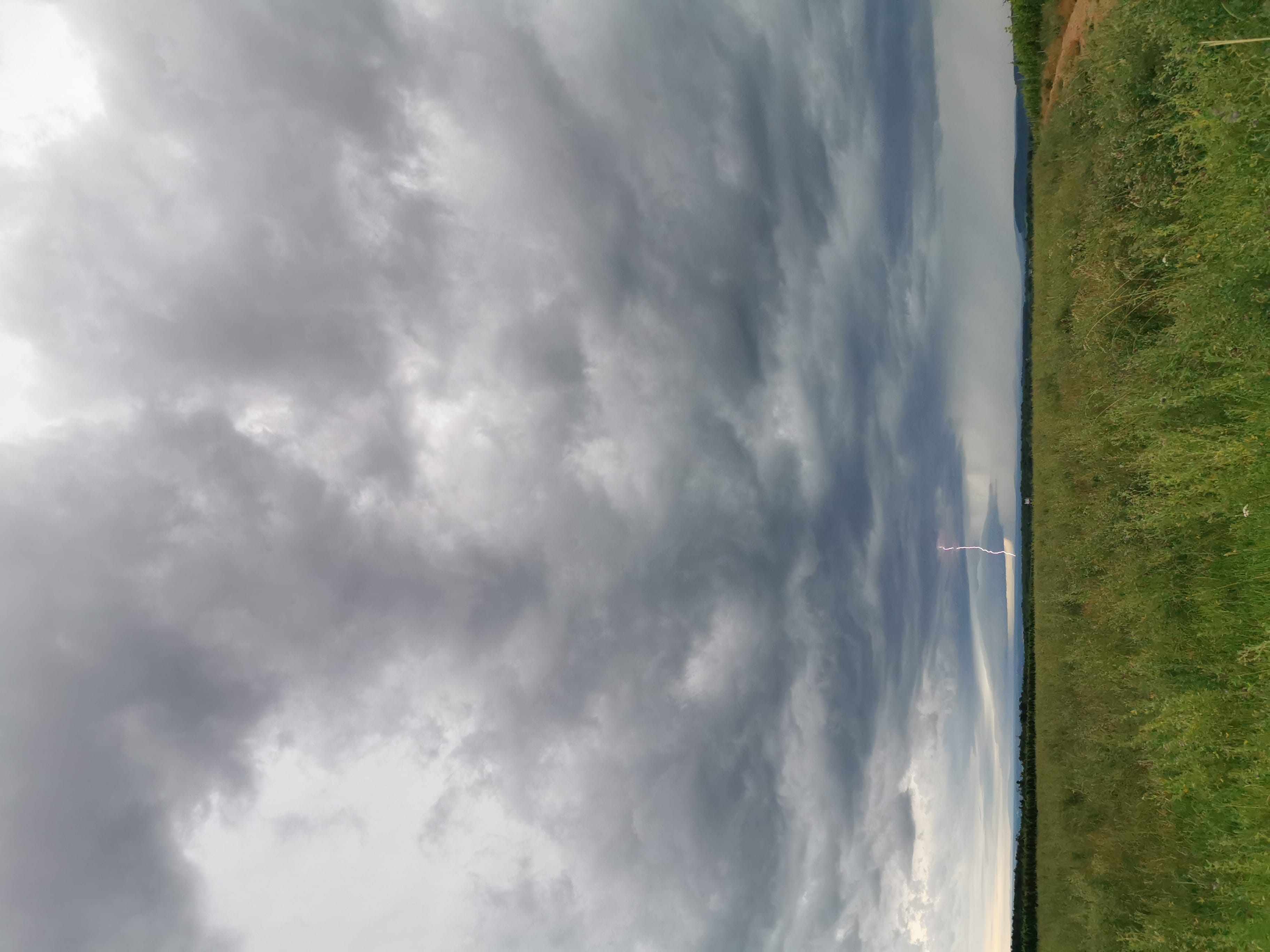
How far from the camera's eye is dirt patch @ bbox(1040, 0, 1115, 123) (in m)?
29.0

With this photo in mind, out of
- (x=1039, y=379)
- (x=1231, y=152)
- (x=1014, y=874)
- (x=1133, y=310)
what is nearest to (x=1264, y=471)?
(x=1133, y=310)

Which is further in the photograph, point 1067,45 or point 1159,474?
point 1067,45

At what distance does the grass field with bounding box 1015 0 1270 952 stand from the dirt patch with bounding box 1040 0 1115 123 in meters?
0.68

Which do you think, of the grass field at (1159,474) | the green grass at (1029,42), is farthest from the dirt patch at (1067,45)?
the grass field at (1159,474)

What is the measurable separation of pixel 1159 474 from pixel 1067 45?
26031 mm

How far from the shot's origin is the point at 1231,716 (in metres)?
22.5

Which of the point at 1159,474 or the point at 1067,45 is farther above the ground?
the point at 1067,45

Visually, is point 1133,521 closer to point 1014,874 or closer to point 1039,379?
point 1039,379

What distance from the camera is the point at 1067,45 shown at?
3155 cm

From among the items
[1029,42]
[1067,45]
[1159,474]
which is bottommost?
[1159,474]

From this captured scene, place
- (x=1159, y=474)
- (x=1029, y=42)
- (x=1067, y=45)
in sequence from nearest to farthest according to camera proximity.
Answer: (x=1159, y=474) → (x=1067, y=45) → (x=1029, y=42)

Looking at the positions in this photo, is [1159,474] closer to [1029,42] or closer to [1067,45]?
[1067,45]

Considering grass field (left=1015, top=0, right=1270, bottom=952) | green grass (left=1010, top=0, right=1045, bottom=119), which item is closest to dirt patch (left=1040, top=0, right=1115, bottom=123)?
green grass (left=1010, top=0, right=1045, bottom=119)

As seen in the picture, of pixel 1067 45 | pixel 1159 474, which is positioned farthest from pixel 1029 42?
pixel 1159 474
